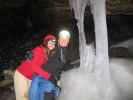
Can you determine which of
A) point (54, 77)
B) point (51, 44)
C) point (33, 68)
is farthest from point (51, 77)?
point (51, 44)

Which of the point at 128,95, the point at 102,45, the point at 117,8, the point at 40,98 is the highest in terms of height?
the point at 117,8

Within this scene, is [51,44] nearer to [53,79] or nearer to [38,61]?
[38,61]

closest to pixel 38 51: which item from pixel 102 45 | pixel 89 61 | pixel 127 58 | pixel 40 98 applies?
pixel 40 98

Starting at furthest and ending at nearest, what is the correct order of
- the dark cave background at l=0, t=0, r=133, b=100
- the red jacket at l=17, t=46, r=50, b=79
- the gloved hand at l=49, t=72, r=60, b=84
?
the dark cave background at l=0, t=0, r=133, b=100
the gloved hand at l=49, t=72, r=60, b=84
the red jacket at l=17, t=46, r=50, b=79

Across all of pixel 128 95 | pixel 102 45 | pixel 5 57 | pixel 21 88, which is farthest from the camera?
pixel 5 57

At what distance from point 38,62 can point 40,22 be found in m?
8.50

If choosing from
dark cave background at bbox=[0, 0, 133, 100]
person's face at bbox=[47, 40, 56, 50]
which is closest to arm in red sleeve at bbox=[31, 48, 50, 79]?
person's face at bbox=[47, 40, 56, 50]

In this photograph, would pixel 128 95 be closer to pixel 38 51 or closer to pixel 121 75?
pixel 121 75

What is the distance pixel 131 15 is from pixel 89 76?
19.3 ft

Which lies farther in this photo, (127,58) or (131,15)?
(131,15)

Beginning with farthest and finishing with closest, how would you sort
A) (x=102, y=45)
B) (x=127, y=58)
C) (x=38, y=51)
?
(x=127, y=58) < (x=102, y=45) < (x=38, y=51)

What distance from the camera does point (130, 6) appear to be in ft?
37.3

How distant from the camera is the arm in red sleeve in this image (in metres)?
4.20

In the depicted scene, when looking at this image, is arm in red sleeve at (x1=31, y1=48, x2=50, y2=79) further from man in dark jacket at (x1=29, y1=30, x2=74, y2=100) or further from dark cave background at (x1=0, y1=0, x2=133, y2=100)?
dark cave background at (x1=0, y1=0, x2=133, y2=100)
